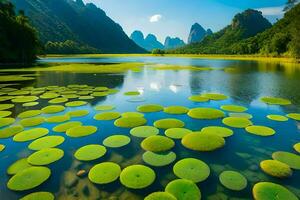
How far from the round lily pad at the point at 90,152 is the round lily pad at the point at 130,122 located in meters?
1.75

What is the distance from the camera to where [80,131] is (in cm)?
661

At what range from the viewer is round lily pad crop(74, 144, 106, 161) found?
4.98 meters

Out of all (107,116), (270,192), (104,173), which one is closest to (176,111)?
(107,116)

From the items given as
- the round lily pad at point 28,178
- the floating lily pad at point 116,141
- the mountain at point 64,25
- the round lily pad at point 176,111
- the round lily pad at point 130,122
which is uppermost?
the mountain at point 64,25

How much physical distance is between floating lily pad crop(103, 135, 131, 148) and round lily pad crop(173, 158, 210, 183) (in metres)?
1.79

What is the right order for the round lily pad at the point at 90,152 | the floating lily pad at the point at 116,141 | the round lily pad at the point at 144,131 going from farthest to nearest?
the round lily pad at the point at 144,131 → the floating lily pad at the point at 116,141 → the round lily pad at the point at 90,152

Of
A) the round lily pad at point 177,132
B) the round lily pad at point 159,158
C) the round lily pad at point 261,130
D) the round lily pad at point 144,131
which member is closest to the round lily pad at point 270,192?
the round lily pad at point 159,158

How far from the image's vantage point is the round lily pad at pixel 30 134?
20.1 feet

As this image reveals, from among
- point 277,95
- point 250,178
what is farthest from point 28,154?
point 277,95

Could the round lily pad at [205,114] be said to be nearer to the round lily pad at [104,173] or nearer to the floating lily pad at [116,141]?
the floating lily pad at [116,141]

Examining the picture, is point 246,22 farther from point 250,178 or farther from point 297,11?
point 250,178

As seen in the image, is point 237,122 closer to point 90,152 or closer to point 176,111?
point 176,111

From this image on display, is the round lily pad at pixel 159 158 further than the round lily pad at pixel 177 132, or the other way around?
the round lily pad at pixel 177 132

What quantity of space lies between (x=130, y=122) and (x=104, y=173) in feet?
10.6
